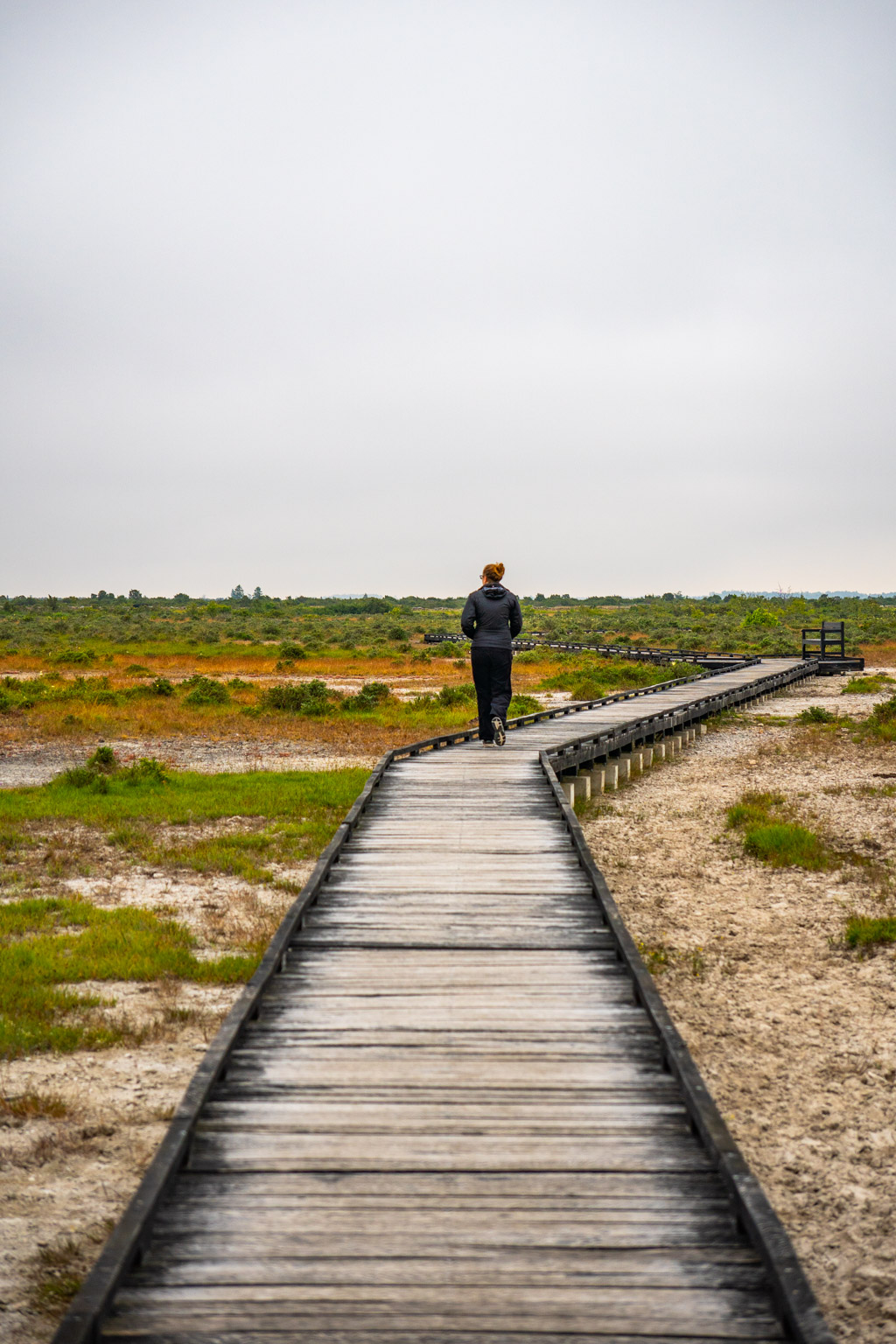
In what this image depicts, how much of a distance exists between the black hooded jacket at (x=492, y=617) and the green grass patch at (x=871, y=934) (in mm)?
4455

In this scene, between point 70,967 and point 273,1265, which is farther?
point 70,967

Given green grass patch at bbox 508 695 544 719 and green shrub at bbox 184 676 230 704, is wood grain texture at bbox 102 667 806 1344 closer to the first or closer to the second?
green grass patch at bbox 508 695 544 719

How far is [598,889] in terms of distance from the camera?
19.6 ft

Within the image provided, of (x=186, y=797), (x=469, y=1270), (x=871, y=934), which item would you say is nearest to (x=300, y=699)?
(x=186, y=797)

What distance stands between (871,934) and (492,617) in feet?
16.0

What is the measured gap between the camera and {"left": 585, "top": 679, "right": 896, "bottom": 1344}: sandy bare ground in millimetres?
4105

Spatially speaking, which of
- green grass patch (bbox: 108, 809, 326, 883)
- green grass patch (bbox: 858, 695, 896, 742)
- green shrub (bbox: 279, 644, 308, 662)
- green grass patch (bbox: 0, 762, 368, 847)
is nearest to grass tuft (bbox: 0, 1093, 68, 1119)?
green grass patch (bbox: 108, 809, 326, 883)

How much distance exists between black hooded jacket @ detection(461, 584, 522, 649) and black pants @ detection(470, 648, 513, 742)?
0.40ft

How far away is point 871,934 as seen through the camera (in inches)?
289

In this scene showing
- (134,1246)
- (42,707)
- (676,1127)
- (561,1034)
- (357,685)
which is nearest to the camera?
(134,1246)

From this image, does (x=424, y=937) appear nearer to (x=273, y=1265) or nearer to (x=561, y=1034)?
(x=561, y=1034)

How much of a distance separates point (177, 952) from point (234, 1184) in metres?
4.02

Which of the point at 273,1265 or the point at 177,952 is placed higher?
the point at 273,1265

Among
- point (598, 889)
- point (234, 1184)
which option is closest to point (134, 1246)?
point (234, 1184)
